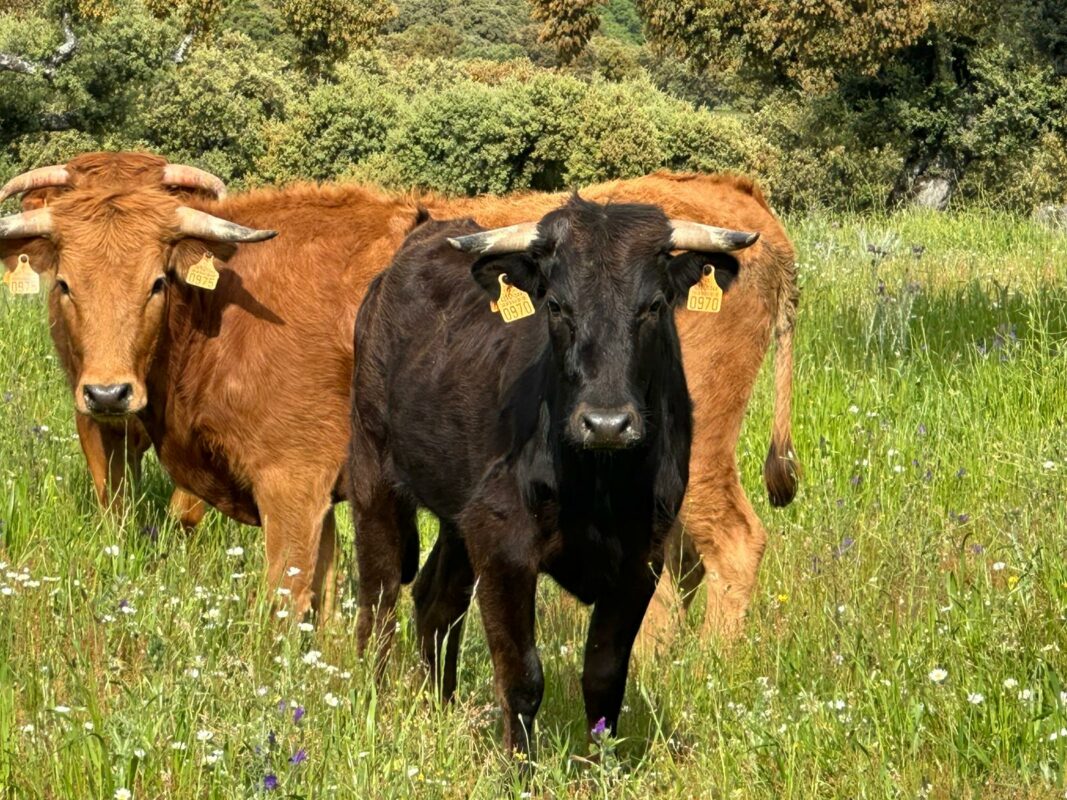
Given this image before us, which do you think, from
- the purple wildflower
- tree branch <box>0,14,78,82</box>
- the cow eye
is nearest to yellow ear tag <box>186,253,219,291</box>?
the cow eye

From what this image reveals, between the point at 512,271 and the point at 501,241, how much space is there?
0.10 meters

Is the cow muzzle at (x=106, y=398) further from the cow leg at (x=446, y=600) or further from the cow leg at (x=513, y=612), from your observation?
the cow leg at (x=513, y=612)

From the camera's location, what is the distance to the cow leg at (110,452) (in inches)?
277

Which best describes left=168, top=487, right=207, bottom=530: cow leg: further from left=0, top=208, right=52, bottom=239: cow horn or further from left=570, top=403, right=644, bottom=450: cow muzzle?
left=570, top=403, right=644, bottom=450: cow muzzle

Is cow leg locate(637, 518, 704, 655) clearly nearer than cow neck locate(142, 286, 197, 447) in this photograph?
Yes

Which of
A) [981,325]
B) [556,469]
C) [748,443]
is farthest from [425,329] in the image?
[981,325]

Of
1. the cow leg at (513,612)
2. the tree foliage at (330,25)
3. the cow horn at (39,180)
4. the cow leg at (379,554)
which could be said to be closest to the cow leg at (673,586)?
the cow leg at (379,554)

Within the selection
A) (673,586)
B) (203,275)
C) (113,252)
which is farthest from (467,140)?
(673,586)

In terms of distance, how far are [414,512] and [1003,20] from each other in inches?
1075

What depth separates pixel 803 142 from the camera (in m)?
35.2

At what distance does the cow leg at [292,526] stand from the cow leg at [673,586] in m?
1.40

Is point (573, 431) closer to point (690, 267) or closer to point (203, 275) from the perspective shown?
point (690, 267)

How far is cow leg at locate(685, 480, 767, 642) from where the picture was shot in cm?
623

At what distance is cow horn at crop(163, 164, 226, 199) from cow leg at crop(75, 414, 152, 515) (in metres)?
1.11
